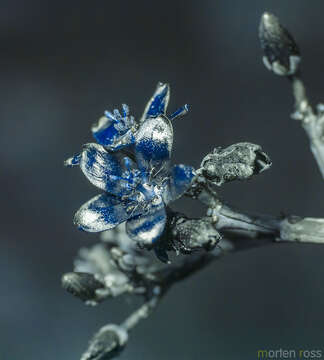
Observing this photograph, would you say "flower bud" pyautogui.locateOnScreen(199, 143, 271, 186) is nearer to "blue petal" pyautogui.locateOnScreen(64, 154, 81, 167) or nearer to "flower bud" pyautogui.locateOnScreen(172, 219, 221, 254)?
→ "flower bud" pyautogui.locateOnScreen(172, 219, 221, 254)

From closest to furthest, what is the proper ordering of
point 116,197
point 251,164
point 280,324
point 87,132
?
point 251,164 < point 116,197 < point 280,324 < point 87,132

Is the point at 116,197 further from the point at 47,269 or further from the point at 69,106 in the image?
the point at 69,106

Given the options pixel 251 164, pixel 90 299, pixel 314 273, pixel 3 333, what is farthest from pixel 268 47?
pixel 3 333

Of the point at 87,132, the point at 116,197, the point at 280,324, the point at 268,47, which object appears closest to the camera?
the point at 116,197

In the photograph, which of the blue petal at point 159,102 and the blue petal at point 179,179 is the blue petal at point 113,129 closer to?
the blue petal at point 159,102

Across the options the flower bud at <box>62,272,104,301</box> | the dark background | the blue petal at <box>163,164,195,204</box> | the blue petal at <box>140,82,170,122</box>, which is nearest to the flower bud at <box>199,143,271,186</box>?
the blue petal at <box>163,164,195,204</box>

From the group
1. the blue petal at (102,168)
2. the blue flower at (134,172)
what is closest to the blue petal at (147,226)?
the blue flower at (134,172)

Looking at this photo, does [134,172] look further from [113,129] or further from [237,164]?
[237,164]
